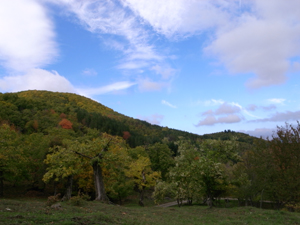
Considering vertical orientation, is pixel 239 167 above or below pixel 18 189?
above

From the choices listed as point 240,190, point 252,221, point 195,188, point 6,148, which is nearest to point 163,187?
point 195,188

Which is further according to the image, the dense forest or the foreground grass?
the dense forest

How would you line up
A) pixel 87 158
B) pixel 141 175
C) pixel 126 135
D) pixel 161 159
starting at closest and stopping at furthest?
pixel 87 158 → pixel 141 175 → pixel 161 159 → pixel 126 135

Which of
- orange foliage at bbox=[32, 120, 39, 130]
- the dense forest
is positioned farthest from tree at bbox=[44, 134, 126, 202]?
orange foliage at bbox=[32, 120, 39, 130]

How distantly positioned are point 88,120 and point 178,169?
289ft

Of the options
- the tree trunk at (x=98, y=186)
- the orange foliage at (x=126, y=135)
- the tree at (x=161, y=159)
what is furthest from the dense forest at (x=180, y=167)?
the orange foliage at (x=126, y=135)

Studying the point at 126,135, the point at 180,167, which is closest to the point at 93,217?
the point at 180,167

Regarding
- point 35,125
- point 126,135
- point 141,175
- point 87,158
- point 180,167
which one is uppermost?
point 126,135

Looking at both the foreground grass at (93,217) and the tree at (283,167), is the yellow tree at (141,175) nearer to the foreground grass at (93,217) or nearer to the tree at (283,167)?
the tree at (283,167)

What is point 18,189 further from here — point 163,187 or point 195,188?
point 195,188

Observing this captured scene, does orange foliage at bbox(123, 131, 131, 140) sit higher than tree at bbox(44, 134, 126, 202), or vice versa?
orange foliage at bbox(123, 131, 131, 140)

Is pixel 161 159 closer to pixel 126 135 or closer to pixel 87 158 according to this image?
pixel 87 158

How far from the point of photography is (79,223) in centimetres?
948

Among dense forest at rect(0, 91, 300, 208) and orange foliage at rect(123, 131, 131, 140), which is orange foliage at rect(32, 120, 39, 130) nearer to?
dense forest at rect(0, 91, 300, 208)
